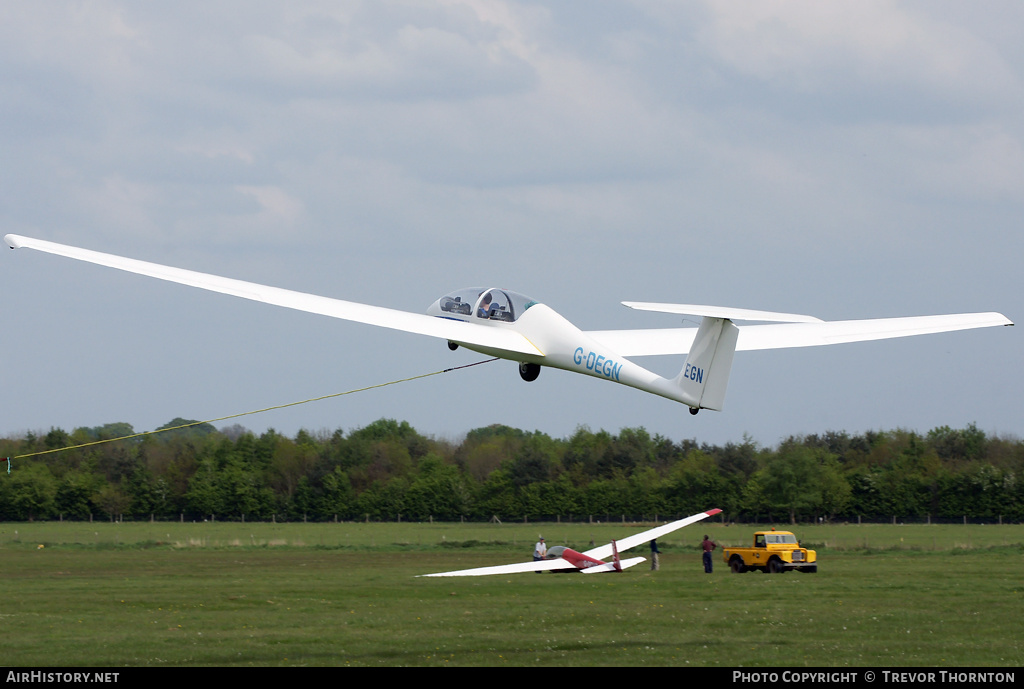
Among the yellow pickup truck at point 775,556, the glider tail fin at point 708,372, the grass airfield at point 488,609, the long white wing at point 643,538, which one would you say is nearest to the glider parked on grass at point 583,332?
the glider tail fin at point 708,372

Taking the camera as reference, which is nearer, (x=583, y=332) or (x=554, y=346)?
(x=554, y=346)

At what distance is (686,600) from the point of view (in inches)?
1534

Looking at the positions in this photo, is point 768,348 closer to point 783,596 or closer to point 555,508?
point 783,596

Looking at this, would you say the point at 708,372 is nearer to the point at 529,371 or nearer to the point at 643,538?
the point at 529,371

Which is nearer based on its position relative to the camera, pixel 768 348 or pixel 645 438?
pixel 768 348

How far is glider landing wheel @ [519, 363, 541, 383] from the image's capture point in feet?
58.1

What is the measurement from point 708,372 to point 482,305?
4.23 metres

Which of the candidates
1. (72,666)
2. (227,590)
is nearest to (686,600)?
(227,590)

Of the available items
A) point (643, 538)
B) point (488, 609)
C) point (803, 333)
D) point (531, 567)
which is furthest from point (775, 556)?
point (803, 333)

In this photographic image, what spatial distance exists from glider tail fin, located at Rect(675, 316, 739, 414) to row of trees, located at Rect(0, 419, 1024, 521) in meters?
64.9

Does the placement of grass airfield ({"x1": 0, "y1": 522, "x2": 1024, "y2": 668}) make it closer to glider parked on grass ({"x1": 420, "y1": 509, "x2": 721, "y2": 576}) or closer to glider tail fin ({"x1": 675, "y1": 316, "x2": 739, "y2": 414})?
glider parked on grass ({"x1": 420, "y1": 509, "x2": 721, "y2": 576})

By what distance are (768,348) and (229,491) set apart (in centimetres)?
6899

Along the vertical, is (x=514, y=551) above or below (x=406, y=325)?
below

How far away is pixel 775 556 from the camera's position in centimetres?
4884
